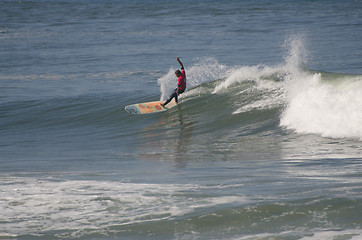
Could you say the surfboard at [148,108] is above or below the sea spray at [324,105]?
below

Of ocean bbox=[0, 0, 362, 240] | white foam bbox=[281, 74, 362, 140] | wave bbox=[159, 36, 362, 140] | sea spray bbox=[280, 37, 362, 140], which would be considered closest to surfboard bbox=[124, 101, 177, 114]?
ocean bbox=[0, 0, 362, 240]

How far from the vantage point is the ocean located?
192 inches

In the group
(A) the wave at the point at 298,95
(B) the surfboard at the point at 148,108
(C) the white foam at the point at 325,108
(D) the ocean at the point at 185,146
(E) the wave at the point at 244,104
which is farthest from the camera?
(B) the surfboard at the point at 148,108

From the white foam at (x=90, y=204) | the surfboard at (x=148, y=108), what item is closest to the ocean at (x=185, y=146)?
the white foam at (x=90, y=204)

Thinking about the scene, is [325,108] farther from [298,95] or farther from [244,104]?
[244,104]

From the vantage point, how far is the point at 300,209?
491 centimetres

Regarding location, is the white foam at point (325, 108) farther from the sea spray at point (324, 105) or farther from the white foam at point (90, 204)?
the white foam at point (90, 204)

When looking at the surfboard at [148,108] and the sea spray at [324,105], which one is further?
the surfboard at [148,108]

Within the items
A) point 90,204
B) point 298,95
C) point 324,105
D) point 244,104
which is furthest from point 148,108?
point 90,204

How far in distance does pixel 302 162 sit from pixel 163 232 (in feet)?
11.5

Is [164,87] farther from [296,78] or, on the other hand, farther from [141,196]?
[141,196]

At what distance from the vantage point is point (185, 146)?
1082cm

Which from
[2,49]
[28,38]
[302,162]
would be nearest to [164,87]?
[302,162]

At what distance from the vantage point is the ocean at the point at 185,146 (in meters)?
4.87
